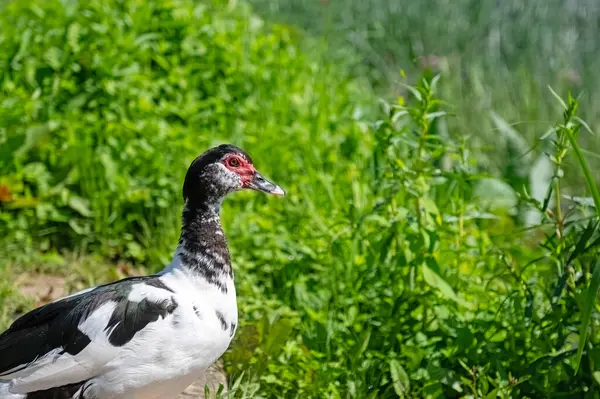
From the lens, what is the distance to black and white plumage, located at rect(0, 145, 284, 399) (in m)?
3.08

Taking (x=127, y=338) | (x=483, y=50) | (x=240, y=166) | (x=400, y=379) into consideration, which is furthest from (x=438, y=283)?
(x=483, y=50)

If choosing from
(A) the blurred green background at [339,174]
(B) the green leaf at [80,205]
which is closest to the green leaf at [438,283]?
(A) the blurred green background at [339,174]

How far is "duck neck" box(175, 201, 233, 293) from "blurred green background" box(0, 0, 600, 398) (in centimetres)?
43

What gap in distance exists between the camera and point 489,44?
22.6 feet

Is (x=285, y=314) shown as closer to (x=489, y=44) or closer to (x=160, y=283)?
(x=160, y=283)

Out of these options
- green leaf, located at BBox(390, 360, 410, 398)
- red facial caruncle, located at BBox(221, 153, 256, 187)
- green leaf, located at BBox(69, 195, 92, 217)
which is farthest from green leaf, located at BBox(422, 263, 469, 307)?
green leaf, located at BBox(69, 195, 92, 217)

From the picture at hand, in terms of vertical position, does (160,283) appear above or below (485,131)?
above

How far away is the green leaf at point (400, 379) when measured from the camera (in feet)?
12.1

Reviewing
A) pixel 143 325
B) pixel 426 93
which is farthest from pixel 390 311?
pixel 143 325

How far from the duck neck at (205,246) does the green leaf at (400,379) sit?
786 mm

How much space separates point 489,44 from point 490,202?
1.90 m

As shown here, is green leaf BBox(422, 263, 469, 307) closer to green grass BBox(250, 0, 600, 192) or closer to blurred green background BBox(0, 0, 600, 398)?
blurred green background BBox(0, 0, 600, 398)

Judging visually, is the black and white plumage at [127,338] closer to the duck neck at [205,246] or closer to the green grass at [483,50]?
the duck neck at [205,246]

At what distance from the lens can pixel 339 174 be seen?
214 inches
